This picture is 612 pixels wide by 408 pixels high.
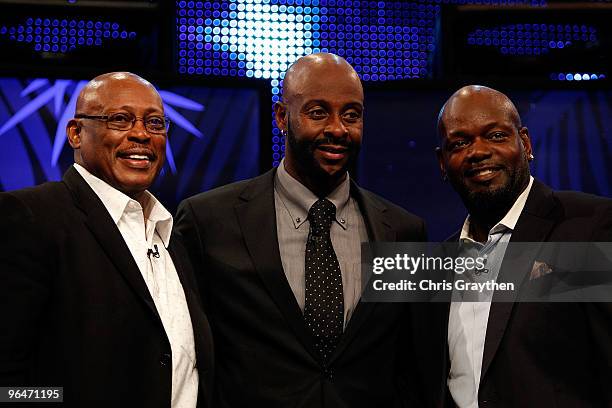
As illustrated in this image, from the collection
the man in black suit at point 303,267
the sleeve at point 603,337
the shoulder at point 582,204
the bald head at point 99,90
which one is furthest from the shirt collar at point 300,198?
the sleeve at point 603,337

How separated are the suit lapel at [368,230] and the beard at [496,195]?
0.29m

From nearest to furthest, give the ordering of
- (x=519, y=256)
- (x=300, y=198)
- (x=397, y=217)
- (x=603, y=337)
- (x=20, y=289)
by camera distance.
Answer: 1. (x=20, y=289)
2. (x=603, y=337)
3. (x=519, y=256)
4. (x=300, y=198)
5. (x=397, y=217)

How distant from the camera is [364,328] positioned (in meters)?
2.48

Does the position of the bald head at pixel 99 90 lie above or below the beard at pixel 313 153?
above

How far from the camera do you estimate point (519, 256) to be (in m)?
2.45

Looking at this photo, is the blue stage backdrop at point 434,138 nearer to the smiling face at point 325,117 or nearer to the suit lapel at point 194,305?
the smiling face at point 325,117

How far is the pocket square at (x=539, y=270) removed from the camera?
240cm

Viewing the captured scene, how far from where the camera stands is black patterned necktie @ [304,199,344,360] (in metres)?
2.46

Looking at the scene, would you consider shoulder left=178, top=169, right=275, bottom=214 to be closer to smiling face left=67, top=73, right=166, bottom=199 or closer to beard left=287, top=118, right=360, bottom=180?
beard left=287, top=118, right=360, bottom=180

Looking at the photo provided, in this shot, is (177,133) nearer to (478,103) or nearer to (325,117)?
(325,117)

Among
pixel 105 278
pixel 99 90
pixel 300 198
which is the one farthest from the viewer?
pixel 300 198

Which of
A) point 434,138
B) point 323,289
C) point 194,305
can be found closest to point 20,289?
point 194,305

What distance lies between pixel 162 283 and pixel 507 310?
1075 millimetres

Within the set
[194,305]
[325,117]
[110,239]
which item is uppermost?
[325,117]
